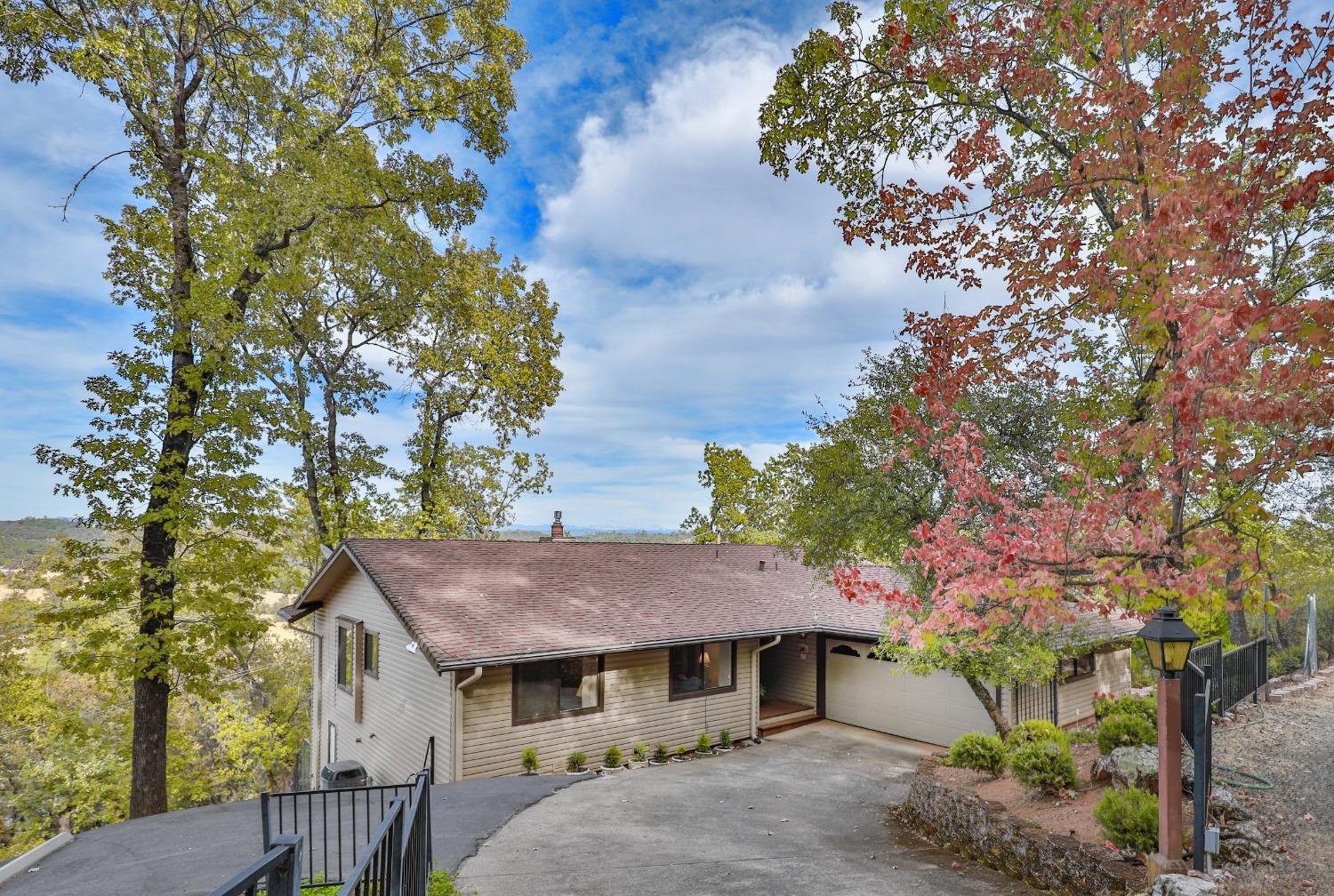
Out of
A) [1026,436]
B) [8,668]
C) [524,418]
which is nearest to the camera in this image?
[1026,436]

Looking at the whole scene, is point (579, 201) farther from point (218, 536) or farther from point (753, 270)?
point (218, 536)

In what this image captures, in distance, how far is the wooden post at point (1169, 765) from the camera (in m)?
5.26

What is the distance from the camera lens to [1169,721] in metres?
5.30

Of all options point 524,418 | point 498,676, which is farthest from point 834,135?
point 524,418

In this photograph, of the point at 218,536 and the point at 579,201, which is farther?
the point at 579,201

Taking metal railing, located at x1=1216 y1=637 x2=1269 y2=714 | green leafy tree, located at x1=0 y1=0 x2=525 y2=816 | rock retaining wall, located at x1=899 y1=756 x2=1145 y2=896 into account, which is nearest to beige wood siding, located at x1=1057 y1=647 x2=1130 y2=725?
metal railing, located at x1=1216 y1=637 x2=1269 y2=714

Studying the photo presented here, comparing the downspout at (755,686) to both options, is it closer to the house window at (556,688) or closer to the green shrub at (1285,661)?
the house window at (556,688)

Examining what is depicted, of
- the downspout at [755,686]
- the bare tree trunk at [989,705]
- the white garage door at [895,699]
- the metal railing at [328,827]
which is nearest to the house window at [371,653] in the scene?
the metal railing at [328,827]

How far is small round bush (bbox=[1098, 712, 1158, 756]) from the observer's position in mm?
7887

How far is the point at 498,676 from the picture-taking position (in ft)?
36.8

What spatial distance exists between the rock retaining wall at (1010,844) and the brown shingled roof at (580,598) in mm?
3400

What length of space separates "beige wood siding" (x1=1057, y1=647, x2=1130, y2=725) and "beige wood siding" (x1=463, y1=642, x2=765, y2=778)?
7152 millimetres

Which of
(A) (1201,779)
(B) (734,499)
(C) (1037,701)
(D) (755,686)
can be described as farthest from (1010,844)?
(B) (734,499)

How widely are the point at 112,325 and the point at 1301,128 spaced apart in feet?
61.6
